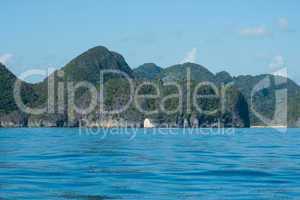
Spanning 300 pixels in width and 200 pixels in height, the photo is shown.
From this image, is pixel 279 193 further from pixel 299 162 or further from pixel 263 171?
pixel 299 162

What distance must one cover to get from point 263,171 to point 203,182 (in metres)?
5.37

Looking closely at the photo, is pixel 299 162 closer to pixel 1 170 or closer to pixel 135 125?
pixel 1 170

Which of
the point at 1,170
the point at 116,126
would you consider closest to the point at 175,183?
the point at 1,170

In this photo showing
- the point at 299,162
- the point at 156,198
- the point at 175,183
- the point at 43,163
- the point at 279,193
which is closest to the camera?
the point at 156,198

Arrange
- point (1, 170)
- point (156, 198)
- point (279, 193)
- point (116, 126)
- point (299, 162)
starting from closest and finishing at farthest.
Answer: point (156, 198) < point (279, 193) < point (1, 170) < point (299, 162) < point (116, 126)

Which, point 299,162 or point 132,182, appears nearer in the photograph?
point 132,182

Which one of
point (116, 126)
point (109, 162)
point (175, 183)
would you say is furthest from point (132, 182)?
point (116, 126)

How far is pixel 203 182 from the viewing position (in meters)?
23.0

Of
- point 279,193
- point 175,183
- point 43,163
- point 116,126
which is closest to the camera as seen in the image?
point 279,193

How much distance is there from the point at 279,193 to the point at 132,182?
5.53 m

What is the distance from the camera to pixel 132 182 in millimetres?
22750

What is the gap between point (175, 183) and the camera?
2252 centimetres

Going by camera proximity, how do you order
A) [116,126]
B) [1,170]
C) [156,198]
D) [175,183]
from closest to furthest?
[156,198] → [175,183] → [1,170] → [116,126]

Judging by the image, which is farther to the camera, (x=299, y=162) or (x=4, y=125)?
(x=4, y=125)
